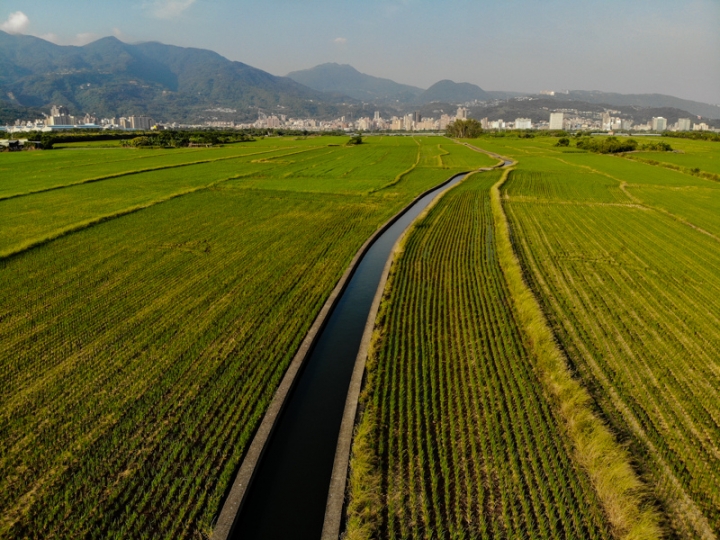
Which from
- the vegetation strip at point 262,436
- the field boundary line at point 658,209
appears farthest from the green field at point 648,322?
the vegetation strip at point 262,436

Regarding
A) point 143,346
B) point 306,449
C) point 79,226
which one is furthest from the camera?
point 79,226

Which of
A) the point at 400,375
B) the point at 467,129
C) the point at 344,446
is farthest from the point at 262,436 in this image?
the point at 467,129

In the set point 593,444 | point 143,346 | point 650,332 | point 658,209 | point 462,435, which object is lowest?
point 462,435

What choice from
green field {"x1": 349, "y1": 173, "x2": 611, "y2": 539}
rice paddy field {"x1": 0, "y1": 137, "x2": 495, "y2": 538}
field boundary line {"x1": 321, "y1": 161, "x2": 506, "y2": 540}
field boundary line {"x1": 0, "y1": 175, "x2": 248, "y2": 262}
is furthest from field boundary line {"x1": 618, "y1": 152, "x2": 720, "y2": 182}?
field boundary line {"x1": 0, "y1": 175, "x2": 248, "y2": 262}

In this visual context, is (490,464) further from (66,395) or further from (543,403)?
(66,395)

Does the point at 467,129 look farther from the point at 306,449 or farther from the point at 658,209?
the point at 306,449

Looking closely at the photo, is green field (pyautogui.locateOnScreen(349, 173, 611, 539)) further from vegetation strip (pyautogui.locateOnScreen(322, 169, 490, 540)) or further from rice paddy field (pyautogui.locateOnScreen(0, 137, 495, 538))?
rice paddy field (pyautogui.locateOnScreen(0, 137, 495, 538))
